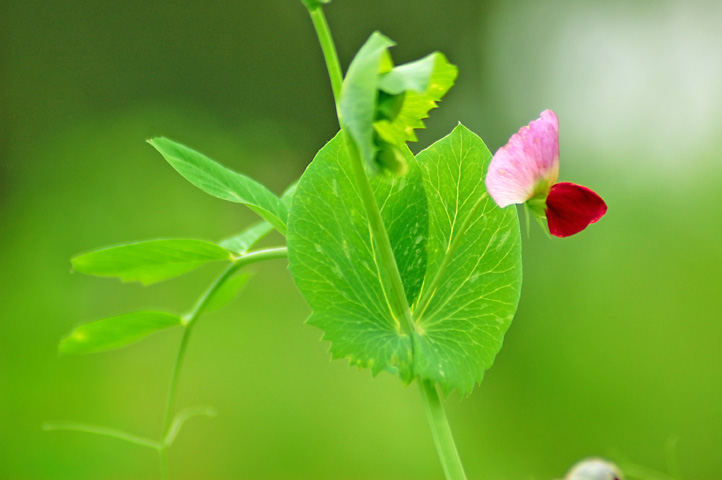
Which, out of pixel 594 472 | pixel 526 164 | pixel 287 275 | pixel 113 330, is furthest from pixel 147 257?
pixel 287 275

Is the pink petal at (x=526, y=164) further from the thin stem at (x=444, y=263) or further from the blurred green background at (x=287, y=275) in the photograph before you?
the blurred green background at (x=287, y=275)

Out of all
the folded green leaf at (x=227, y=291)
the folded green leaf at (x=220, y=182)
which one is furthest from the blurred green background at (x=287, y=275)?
the folded green leaf at (x=220, y=182)

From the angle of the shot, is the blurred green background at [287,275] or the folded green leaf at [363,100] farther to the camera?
the blurred green background at [287,275]

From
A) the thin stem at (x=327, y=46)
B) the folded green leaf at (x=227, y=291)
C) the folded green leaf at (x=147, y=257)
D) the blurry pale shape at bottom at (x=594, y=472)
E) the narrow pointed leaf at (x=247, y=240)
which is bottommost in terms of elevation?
the blurry pale shape at bottom at (x=594, y=472)

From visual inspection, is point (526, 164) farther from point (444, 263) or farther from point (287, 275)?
point (287, 275)

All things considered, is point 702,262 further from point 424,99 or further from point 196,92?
point 424,99

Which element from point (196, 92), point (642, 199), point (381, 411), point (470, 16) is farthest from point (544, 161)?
point (470, 16)

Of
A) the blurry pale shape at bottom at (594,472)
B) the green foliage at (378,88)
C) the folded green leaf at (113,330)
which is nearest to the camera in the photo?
the green foliage at (378,88)
